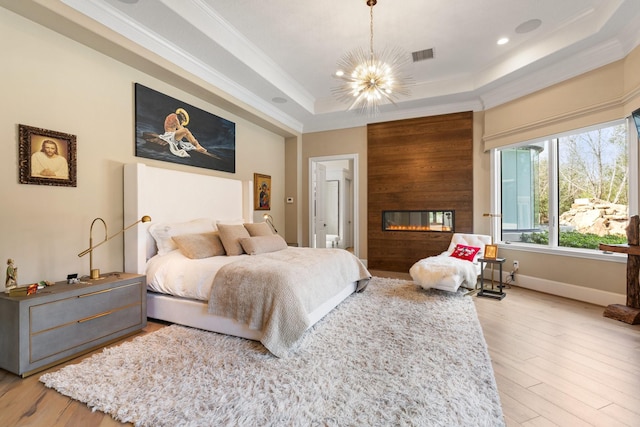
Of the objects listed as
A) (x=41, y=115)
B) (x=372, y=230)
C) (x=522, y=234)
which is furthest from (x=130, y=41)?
(x=522, y=234)

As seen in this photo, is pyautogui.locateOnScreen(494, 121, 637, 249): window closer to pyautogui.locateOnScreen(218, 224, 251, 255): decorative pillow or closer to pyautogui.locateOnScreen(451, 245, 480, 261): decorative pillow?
pyautogui.locateOnScreen(451, 245, 480, 261): decorative pillow

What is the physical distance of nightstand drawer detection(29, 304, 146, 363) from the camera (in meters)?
2.02

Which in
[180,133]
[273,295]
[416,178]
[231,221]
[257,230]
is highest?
[180,133]

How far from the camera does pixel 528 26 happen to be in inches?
132

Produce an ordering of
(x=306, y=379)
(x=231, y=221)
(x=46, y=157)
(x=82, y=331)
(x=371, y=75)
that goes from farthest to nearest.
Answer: (x=231, y=221) → (x=371, y=75) → (x=46, y=157) → (x=82, y=331) → (x=306, y=379)

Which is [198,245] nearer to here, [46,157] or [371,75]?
[46,157]

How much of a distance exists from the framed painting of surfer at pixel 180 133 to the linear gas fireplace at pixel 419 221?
306 centimetres

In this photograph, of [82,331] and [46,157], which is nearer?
[82,331]

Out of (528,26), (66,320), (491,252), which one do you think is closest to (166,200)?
(66,320)

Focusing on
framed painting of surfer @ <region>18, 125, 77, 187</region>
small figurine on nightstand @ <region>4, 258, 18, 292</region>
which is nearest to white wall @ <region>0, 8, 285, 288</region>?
framed painting of surfer @ <region>18, 125, 77, 187</region>

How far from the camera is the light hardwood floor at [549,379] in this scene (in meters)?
1.57

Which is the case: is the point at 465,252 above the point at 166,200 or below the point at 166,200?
below

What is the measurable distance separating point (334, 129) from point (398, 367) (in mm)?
4919

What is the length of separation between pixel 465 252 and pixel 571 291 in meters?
1.32
